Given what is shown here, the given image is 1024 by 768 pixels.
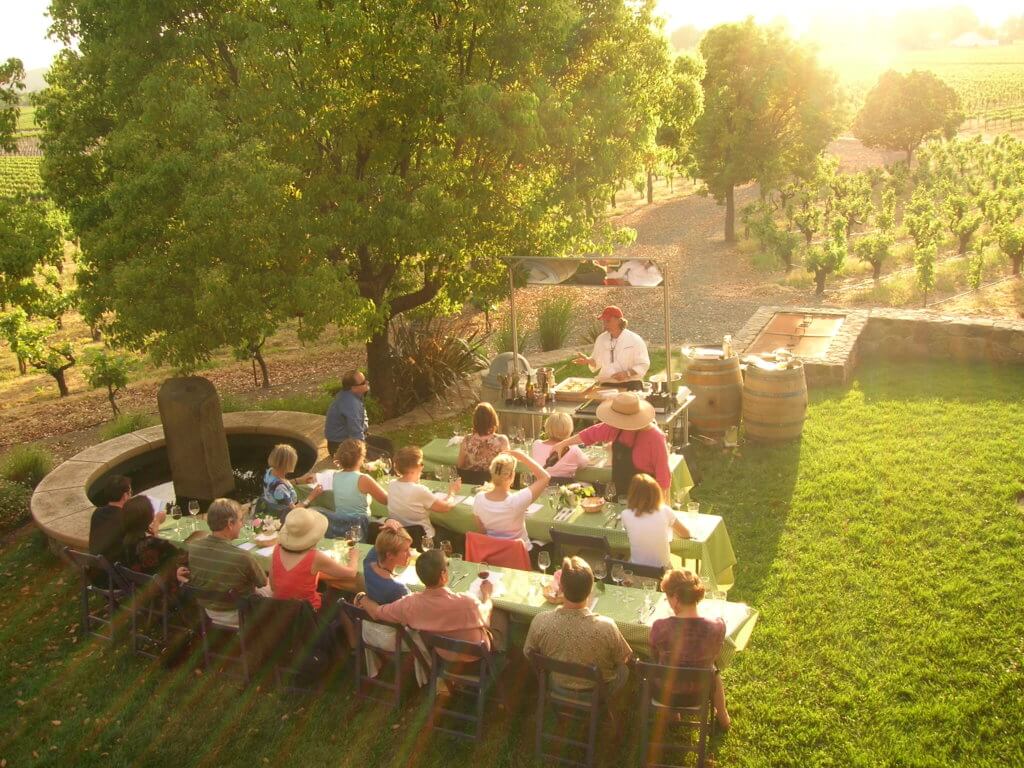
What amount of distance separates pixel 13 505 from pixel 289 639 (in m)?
5.88

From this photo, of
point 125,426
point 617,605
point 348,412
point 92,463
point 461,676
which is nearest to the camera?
point 461,676

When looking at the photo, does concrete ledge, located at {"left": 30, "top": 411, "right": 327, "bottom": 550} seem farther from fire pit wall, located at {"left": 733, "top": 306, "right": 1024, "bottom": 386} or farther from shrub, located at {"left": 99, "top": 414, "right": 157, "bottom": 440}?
fire pit wall, located at {"left": 733, "top": 306, "right": 1024, "bottom": 386}

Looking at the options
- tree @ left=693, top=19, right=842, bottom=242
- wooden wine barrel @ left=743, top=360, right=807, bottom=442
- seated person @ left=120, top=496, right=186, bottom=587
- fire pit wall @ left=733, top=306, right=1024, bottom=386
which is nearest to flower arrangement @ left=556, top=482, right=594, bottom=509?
seated person @ left=120, top=496, right=186, bottom=587

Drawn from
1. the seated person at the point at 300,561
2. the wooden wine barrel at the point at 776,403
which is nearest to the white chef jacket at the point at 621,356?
the wooden wine barrel at the point at 776,403

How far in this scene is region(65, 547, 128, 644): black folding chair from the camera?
6656 mm

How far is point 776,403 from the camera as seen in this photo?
10094 mm

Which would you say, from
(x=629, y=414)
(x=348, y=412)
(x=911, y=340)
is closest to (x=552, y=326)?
(x=911, y=340)

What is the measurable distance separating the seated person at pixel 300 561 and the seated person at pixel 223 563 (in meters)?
0.18

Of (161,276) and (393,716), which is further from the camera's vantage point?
(161,276)

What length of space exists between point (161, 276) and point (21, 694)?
4105 millimetres

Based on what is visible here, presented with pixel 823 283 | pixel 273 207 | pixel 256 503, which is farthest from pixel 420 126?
pixel 823 283

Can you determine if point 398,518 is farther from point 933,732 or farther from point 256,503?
point 933,732

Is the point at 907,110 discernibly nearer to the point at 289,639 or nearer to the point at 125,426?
the point at 125,426

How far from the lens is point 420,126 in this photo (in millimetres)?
9969
